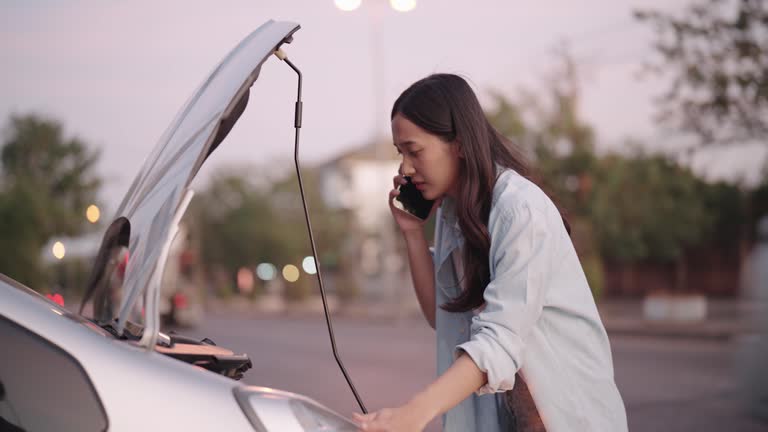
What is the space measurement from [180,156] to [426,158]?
1.89 feet

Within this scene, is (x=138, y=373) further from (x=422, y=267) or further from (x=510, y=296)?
(x=422, y=267)

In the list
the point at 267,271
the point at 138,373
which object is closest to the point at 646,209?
the point at 138,373

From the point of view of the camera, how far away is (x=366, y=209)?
2525 inches

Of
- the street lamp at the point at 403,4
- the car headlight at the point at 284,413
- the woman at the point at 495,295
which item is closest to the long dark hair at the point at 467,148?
the woman at the point at 495,295

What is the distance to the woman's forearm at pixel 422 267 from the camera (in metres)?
2.63

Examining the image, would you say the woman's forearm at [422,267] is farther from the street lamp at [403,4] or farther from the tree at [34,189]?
the tree at [34,189]

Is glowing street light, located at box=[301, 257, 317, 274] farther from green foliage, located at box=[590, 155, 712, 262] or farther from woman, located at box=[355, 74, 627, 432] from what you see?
green foliage, located at box=[590, 155, 712, 262]

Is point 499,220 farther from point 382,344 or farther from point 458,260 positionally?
point 382,344

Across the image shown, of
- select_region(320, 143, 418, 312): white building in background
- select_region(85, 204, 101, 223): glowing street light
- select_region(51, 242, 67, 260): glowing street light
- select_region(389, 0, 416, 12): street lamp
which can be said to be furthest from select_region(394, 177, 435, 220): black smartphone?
select_region(320, 143, 418, 312): white building in background

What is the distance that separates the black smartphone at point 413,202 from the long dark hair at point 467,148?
335 mm

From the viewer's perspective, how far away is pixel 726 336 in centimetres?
1792

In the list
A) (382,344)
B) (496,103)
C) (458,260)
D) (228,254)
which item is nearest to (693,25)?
(382,344)

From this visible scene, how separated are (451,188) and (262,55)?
0.58 metres

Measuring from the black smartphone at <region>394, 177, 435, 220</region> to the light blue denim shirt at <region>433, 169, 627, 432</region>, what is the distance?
0.47m
